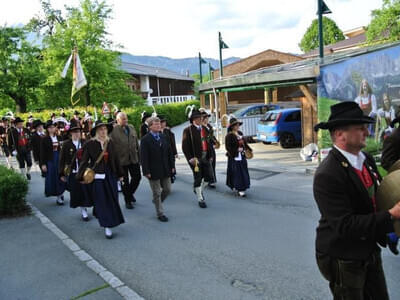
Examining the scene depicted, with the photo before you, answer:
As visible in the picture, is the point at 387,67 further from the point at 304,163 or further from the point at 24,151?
the point at 24,151

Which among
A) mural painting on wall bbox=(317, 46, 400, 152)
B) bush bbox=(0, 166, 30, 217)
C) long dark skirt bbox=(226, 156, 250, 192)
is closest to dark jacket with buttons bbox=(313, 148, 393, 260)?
long dark skirt bbox=(226, 156, 250, 192)

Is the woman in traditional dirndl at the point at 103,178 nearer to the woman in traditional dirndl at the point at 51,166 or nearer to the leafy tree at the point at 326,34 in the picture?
the woman in traditional dirndl at the point at 51,166

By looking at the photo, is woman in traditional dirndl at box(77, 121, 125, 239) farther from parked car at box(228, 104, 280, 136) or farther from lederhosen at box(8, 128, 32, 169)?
parked car at box(228, 104, 280, 136)

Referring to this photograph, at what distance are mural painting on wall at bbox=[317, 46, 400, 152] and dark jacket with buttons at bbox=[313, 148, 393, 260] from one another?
8421mm

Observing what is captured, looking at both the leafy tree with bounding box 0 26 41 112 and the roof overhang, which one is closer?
the roof overhang

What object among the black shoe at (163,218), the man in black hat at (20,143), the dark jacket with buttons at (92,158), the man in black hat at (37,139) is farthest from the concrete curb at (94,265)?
the man in black hat at (20,143)

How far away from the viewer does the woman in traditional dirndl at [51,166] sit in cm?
895

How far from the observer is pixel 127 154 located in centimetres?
865

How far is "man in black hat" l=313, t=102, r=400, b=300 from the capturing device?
8.14 ft

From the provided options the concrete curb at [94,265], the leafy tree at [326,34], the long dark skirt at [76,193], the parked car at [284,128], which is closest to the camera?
the concrete curb at [94,265]

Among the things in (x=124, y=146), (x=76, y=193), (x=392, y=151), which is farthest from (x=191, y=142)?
(x=392, y=151)

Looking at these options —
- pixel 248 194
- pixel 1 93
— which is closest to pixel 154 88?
pixel 1 93

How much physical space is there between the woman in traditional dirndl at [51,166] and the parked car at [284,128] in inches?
392

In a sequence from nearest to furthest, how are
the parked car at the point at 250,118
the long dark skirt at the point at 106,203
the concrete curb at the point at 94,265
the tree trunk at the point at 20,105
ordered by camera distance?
the concrete curb at the point at 94,265
the long dark skirt at the point at 106,203
the parked car at the point at 250,118
the tree trunk at the point at 20,105
